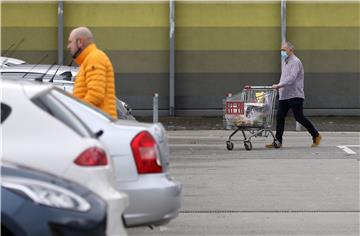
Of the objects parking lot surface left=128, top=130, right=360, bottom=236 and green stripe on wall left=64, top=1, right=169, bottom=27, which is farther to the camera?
green stripe on wall left=64, top=1, right=169, bottom=27

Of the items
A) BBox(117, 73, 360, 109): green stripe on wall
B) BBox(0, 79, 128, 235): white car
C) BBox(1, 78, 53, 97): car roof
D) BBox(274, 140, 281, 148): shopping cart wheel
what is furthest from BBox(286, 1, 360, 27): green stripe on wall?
BBox(0, 79, 128, 235): white car

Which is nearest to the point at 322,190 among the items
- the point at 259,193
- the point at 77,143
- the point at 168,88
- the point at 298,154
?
the point at 259,193

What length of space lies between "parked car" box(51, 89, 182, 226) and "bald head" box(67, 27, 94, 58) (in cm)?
174

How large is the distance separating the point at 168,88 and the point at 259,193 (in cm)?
1129

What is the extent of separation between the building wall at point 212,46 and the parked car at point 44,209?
1623cm

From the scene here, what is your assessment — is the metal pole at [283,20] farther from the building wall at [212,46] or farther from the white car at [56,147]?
the white car at [56,147]

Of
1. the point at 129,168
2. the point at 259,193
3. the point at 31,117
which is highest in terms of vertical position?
the point at 31,117

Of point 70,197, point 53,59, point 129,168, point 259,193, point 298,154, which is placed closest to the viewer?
point 70,197

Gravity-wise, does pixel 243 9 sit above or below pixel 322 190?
above

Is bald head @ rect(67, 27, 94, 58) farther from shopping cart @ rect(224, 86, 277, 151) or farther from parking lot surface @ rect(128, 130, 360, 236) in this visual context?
shopping cart @ rect(224, 86, 277, 151)

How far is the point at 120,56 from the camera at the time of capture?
21.2m

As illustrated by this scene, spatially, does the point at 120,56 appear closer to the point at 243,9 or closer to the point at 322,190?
the point at 243,9

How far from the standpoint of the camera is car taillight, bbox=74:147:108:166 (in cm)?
516

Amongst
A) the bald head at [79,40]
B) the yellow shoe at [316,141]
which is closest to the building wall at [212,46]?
the yellow shoe at [316,141]
